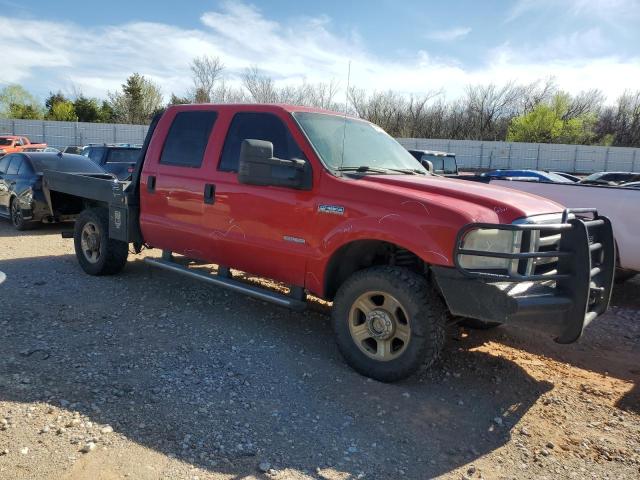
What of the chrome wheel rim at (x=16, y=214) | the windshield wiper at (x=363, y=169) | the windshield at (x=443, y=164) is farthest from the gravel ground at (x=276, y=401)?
the windshield at (x=443, y=164)

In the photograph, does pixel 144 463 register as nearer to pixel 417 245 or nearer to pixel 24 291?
pixel 417 245

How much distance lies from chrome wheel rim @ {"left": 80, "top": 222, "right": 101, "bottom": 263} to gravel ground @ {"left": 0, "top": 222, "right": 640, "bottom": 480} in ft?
3.58

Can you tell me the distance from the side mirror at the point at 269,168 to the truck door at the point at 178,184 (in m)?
1.00

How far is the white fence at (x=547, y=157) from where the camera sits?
131 feet

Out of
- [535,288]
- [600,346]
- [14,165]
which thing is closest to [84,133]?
[14,165]

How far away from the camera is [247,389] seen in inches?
154

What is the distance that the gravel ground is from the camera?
3.08 m

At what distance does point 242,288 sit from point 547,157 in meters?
40.4

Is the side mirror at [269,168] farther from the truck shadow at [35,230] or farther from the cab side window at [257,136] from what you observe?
the truck shadow at [35,230]

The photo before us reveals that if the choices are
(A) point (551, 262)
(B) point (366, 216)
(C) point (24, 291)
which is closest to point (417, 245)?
(B) point (366, 216)

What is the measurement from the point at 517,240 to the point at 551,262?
632 mm

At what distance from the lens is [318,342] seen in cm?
493

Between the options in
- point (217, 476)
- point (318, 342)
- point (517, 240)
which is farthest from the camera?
point (318, 342)

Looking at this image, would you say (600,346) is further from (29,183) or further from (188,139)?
(29,183)
